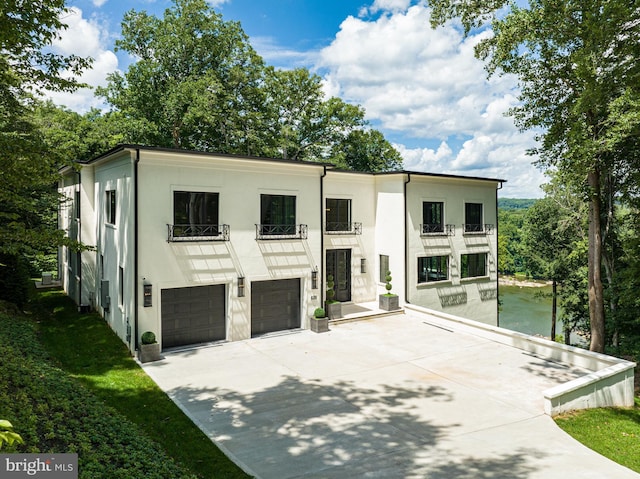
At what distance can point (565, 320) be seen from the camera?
A: 1091 inches

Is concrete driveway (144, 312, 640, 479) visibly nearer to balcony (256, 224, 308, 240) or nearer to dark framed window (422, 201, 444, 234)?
balcony (256, 224, 308, 240)

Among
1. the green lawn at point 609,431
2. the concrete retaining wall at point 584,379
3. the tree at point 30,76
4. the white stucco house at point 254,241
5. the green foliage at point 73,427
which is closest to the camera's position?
the green foliage at point 73,427

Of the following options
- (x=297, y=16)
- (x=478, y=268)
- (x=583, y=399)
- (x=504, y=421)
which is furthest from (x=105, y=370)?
(x=297, y=16)

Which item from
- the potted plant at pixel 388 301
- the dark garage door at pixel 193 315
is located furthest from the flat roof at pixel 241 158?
the potted plant at pixel 388 301

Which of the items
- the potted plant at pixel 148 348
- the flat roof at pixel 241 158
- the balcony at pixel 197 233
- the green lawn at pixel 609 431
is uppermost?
the flat roof at pixel 241 158

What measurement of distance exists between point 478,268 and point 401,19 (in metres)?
12.0

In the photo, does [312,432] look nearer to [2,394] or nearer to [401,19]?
[2,394]

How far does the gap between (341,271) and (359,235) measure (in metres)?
1.82

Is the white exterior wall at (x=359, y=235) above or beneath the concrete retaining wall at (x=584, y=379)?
above

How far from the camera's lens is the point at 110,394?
32.9ft

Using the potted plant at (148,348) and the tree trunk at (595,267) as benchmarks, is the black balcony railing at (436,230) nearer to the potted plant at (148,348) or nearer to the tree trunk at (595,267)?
the tree trunk at (595,267)

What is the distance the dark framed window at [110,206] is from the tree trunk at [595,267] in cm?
1681

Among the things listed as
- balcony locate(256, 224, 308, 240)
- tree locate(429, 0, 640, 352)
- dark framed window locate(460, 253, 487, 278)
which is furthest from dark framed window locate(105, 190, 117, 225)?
dark framed window locate(460, 253, 487, 278)

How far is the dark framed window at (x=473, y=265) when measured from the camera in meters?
20.9
